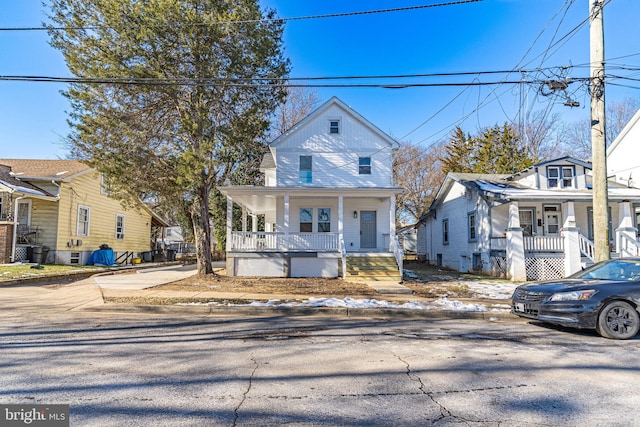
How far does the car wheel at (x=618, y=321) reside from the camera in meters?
6.64

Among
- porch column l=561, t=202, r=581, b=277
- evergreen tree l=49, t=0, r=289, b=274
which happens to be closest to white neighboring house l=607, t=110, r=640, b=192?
porch column l=561, t=202, r=581, b=277

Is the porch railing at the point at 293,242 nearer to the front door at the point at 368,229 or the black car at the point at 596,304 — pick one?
the front door at the point at 368,229

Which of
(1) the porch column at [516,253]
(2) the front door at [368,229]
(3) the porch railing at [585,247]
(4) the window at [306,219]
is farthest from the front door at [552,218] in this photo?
(4) the window at [306,219]

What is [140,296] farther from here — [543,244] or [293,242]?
[543,244]

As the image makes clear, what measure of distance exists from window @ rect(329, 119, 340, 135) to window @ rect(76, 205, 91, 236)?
14425 mm

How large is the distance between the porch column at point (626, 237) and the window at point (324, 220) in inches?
490

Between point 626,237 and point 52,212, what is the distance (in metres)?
26.4

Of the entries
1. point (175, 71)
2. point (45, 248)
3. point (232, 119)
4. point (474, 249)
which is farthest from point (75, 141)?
point (474, 249)

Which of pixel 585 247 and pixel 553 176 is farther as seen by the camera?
pixel 553 176

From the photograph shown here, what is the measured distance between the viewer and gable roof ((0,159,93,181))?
65.1 ft

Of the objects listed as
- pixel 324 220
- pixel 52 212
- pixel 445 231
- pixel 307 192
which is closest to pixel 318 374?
pixel 307 192

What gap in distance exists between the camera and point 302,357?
539 centimetres

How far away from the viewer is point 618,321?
6.72m

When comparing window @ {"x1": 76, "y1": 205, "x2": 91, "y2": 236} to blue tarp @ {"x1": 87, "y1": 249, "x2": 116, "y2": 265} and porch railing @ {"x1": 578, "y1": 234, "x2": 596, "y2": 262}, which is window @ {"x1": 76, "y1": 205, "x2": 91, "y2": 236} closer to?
blue tarp @ {"x1": 87, "y1": 249, "x2": 116, "y2": 265}
